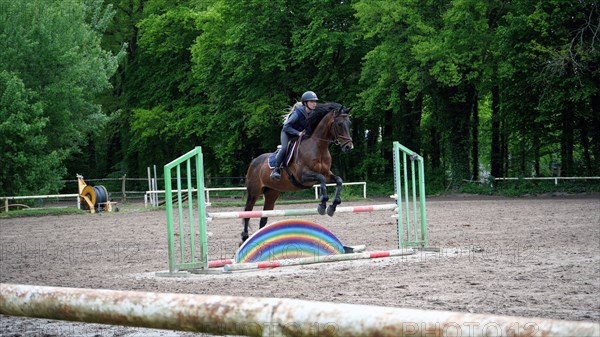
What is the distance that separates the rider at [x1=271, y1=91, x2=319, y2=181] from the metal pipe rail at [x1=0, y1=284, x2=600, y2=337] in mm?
9673

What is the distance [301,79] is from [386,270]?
30.3 meters

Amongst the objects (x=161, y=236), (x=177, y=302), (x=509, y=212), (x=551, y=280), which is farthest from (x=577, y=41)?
(x=177, y=302)

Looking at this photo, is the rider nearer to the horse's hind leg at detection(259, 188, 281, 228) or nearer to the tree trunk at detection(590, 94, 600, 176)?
the horse's hind leg at detection(259, 188, 281, 228)

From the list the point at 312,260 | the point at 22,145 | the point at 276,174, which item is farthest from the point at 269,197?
the point at 22,145

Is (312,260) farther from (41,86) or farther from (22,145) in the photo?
(41,86)

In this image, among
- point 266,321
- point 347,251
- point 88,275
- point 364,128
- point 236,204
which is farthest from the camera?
point 364,128

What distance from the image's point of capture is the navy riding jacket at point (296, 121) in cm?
1265

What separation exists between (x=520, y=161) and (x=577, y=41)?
1218 cm

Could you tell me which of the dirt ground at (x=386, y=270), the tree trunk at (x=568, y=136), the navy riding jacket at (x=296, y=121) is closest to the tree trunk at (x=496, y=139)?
the tree trunk at (x=568, y=136)

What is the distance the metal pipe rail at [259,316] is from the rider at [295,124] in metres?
9.67

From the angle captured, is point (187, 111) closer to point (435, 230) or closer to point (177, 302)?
point (435, 230)

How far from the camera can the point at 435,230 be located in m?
17.0

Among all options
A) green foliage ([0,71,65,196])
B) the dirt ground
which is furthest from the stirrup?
green foliage ([0,71,65,196])

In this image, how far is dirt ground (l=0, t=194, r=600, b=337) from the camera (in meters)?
7.12
